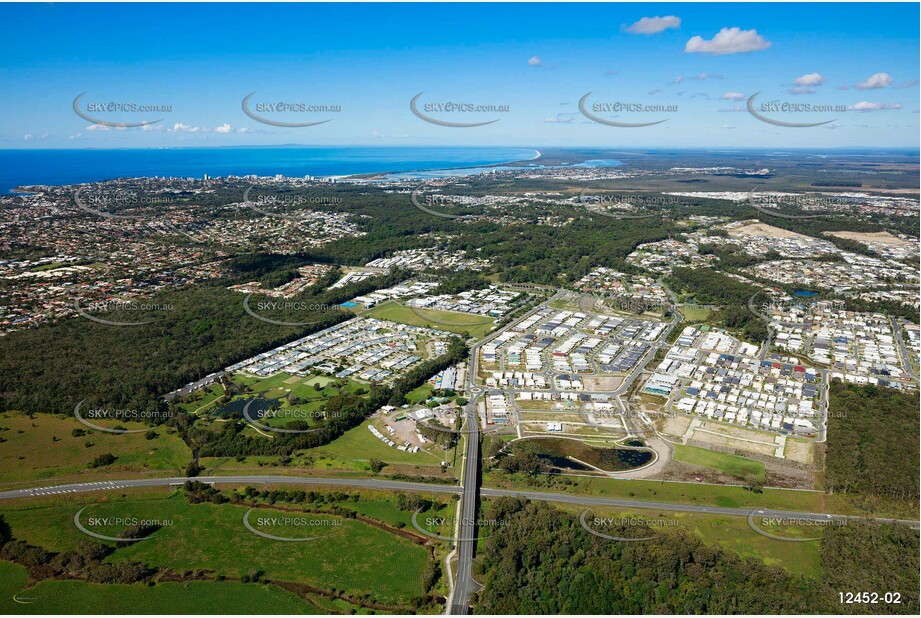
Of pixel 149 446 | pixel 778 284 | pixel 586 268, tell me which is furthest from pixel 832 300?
pixel 149 446

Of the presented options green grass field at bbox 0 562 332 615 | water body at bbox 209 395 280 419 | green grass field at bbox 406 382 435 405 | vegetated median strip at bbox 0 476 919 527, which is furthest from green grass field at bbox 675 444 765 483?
water body at bbox 209 395 280 419

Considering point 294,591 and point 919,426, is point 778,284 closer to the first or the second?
point 919,426

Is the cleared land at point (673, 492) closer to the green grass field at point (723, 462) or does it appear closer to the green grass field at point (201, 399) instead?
the green grass field at point (723, 462)

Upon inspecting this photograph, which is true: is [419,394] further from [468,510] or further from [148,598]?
[148,598]

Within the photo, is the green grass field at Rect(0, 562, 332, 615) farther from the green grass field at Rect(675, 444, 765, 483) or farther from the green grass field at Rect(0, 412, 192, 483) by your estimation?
the green grass field at Rect(675, 444, 765, 483)

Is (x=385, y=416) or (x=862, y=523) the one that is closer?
(x=862, y=523)
